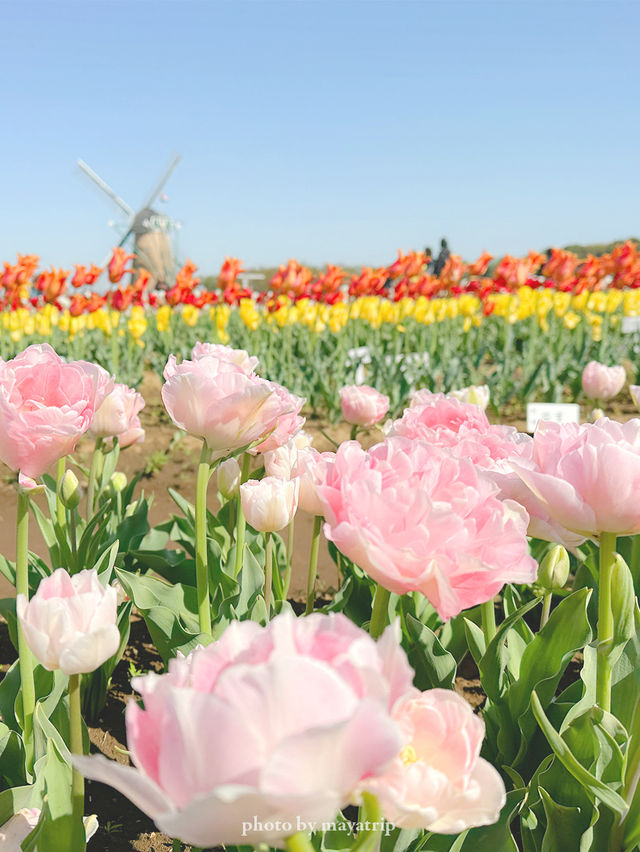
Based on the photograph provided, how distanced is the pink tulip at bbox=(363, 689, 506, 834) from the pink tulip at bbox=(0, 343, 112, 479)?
642 mm

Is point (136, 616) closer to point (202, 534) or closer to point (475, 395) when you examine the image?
point (475, 395)

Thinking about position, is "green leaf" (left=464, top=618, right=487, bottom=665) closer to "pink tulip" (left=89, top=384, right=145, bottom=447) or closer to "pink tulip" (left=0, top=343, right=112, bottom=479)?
"pink tulip" (left=0, top=343, right=112, bottom=479)

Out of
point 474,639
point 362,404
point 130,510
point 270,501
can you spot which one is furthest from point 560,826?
point 130,510

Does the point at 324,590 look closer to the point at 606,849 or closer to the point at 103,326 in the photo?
the point at 606,849

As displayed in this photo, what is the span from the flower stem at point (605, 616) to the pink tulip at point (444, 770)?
0.36 m

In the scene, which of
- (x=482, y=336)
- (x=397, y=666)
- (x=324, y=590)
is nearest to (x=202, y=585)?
(x=397, y=666)

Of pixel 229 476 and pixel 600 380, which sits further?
pixel 600 380

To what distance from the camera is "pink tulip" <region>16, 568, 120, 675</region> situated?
775 millimetres

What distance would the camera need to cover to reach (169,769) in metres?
0.43

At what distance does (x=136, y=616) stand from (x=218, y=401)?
1729 mm

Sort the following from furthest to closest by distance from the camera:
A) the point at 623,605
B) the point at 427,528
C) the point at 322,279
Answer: the point at 322,279, the point at 623,605, the point at 427,528

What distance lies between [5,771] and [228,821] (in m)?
0.90

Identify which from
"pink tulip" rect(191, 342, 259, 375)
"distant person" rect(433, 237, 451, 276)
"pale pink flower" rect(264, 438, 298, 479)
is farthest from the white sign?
"distant person" rect(433, 237, 451, 276)

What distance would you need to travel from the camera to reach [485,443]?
1.13 meters
